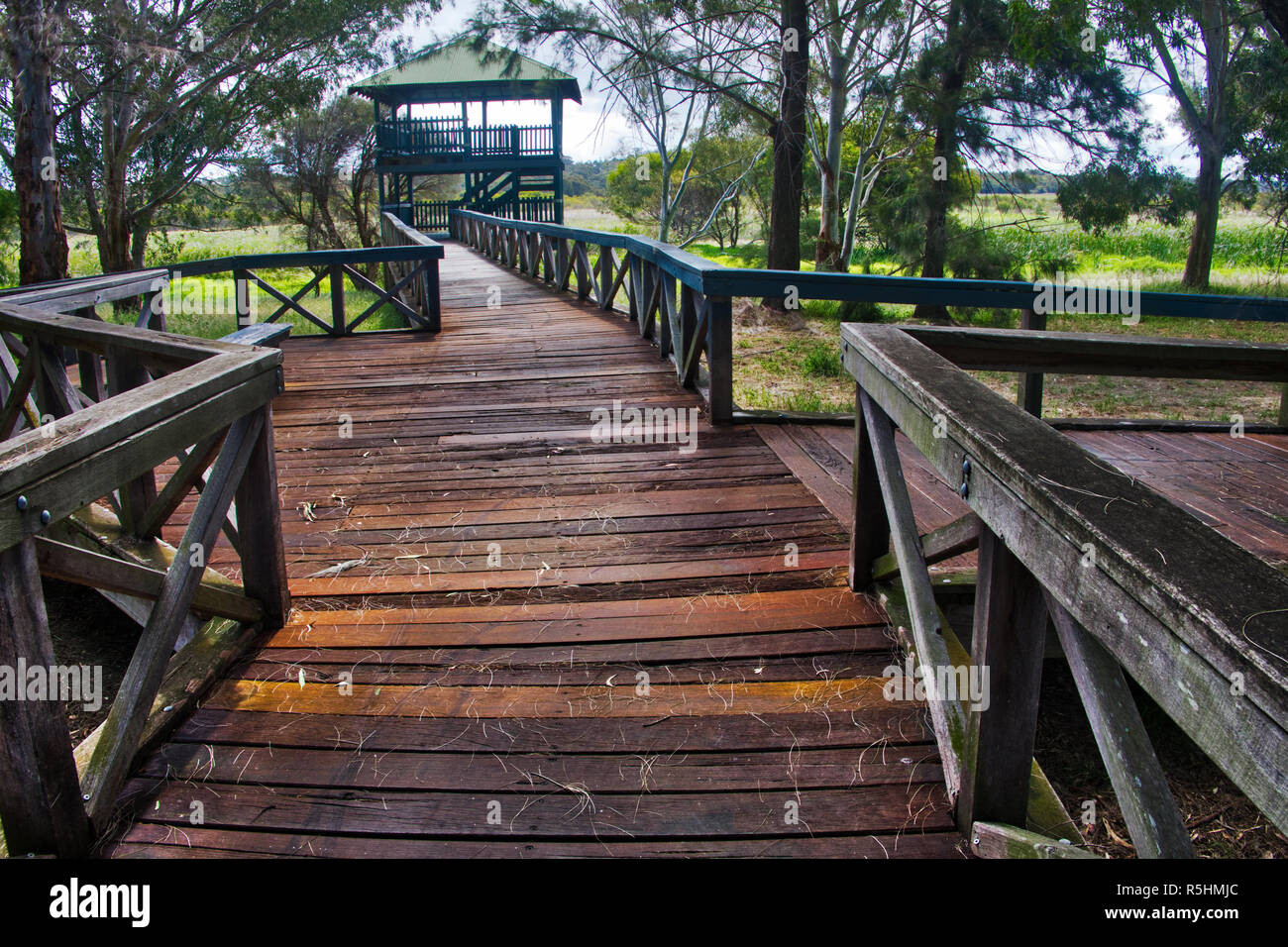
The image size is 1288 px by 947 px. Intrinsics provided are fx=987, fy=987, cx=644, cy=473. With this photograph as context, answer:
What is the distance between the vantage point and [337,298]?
370 inches

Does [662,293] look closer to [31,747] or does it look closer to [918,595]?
[918,595]

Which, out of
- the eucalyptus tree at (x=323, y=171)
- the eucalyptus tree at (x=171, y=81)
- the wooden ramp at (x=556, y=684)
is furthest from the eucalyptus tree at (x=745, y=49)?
the eucalyptus tree at (x=323, y=171)

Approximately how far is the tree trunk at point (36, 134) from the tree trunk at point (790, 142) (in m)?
9.68

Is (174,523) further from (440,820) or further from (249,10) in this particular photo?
(249,10)

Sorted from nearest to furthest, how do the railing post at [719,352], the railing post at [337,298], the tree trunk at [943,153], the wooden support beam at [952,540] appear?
the wooden support beam at [952,540]
the railing post at [719,352]
the railing post at [337,298]
the tree trunk at [943,153]

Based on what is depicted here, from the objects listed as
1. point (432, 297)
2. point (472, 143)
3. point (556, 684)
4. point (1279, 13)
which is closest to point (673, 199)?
point (472, 143)

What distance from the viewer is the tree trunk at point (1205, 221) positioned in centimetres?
2166

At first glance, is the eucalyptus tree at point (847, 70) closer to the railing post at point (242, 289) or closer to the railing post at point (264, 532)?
the railing post at point (242, 289)

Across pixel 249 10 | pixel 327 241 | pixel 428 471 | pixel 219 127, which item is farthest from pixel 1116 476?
pixel 327 241

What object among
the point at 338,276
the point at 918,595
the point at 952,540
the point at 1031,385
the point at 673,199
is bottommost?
the point at 918,595

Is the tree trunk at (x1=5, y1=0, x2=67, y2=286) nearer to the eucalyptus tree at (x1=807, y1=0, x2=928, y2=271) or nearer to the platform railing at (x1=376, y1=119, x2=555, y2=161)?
the eucalyptus tree at (x1=807, y1=0, x2=928, y2=271)

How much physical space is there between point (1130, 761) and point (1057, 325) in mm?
17651
